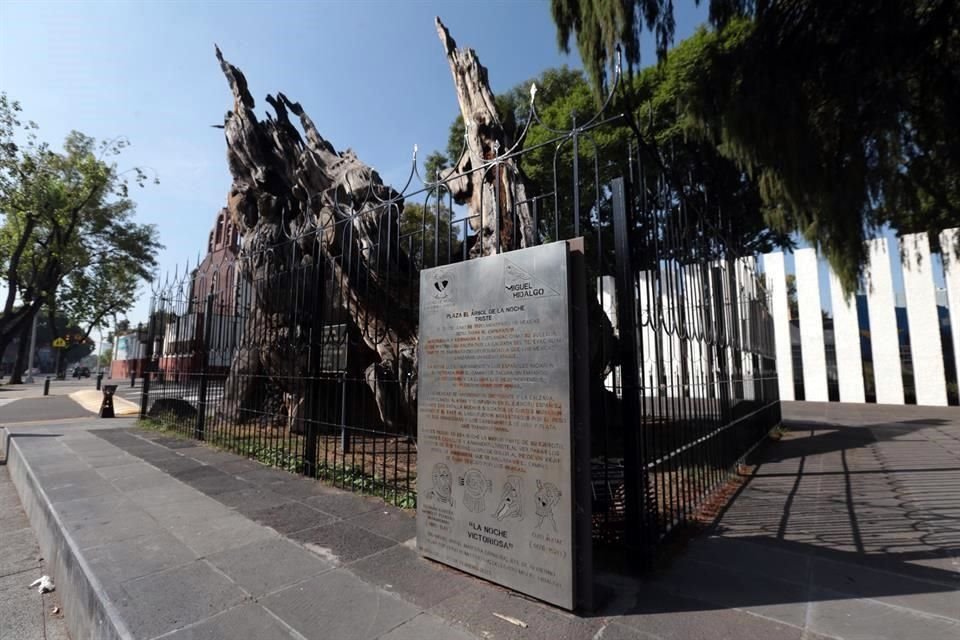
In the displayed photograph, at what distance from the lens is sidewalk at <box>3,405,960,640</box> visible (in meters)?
2.46

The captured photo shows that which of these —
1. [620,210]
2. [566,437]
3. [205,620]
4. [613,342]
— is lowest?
[205,620]

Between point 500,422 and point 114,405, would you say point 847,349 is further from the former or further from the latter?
point 114,405

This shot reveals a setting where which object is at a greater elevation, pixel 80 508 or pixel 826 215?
pixel 826 215

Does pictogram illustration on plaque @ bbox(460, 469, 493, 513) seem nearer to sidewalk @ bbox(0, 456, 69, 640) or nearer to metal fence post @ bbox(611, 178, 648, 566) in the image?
metal fence post @ bbox(611, 178, 648, 566)

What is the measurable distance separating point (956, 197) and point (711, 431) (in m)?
8.38

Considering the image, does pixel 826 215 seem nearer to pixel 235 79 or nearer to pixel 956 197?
pixel 956 197

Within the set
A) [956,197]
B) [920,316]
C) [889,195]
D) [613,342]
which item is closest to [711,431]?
[613,342]

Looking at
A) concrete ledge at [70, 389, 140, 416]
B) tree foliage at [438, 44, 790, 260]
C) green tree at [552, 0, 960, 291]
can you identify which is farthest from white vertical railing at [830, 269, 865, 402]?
concrete ledge at [70, 389, 140, 416]

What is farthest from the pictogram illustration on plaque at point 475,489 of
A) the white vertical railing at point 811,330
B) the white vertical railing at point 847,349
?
the white vertical railing at point 811,330

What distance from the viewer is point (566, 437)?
8.41ft

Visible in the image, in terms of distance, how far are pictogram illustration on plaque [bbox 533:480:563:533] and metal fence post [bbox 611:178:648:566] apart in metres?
0.68

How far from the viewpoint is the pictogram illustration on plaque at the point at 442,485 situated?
124 inches

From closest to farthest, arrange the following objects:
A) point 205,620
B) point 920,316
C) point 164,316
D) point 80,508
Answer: point 205,620 < point 80,508 < point 164,316 < point 920,316

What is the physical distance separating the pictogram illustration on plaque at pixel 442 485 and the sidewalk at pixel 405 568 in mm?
463
